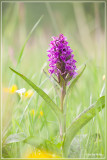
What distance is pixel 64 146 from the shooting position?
1.02m

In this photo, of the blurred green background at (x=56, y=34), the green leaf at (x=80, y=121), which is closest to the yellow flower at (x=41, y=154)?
the green leaf at (x=80, y=121)

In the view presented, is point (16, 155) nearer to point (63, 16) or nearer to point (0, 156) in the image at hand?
point (0, 156)

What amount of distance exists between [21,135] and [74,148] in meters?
0.26

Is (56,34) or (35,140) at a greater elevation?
(56,34)

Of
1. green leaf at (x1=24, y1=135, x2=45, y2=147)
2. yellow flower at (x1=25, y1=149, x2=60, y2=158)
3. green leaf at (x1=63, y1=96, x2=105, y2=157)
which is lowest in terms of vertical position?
yellow flower at (x1=25, y1=149, x2=60, y2=158)

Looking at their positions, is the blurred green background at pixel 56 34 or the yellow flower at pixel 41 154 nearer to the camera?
the yellow flower at pixel 41 154

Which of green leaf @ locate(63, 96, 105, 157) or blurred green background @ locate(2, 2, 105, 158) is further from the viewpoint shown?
blurred green background @ locate(2, 2, 105, 158)

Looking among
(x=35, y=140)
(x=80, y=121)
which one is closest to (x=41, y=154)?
(x=35, y=140)

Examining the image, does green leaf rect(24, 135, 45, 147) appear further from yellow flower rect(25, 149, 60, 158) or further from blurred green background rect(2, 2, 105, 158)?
blurred green background rect(2, 2, 105, 158)

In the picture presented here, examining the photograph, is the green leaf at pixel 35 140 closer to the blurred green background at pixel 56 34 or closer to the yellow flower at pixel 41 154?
the yellow flower at pixel 41 154

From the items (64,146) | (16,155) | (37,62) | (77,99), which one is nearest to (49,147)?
(64,146)

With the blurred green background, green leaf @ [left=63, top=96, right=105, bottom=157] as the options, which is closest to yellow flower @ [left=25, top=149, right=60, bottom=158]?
green leaf @ [left=63, top=96, right=105, bottom=157]

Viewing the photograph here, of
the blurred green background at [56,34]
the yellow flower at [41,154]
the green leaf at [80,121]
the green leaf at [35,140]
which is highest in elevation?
the blurred green background at [56,34]

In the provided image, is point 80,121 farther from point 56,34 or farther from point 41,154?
point 56,34
